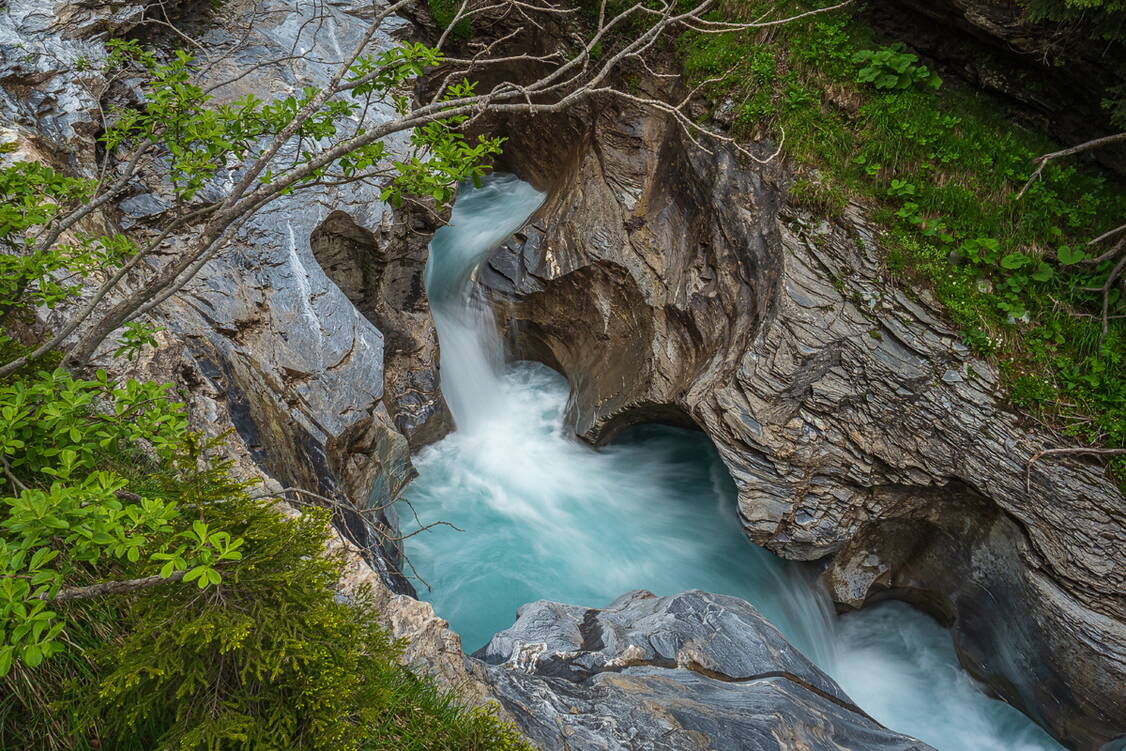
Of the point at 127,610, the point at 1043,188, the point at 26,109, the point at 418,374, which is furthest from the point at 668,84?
the point at 127,610

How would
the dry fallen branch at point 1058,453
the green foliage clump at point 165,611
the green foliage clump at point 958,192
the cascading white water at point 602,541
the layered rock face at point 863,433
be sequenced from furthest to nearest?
1. the cascading white water at point 602,541
2. the green foliage clump at point 958,192
3. the layered rock face at point 863,433
4. the dry fallen branch at point 1058,453
5. the green foliage clump at point 165,611

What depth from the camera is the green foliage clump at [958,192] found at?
6.26 m

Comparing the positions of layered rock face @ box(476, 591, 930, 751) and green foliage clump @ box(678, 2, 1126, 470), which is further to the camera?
green foliage clump @ box(678, 2, 1126, 470)

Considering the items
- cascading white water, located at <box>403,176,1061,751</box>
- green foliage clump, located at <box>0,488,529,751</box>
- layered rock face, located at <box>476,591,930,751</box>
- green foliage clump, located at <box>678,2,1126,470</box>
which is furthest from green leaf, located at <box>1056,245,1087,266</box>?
green foliage clump, located at <box>0,488,529,751</box>

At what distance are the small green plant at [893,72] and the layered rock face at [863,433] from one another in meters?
1.76

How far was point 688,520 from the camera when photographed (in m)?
8.70

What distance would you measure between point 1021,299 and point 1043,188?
1.39 meters

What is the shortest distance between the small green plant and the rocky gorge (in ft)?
5.17

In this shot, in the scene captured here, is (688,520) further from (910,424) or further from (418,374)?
(418,374)

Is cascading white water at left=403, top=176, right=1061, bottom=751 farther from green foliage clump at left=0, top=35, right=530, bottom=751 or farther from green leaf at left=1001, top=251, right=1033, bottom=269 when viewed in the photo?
green foliage clump at left=0, top=35, right=530, bottom=751

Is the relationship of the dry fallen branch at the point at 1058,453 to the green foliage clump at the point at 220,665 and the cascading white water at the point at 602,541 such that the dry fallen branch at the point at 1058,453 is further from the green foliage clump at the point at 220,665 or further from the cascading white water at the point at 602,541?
the green foliage clump at the point at 220,665

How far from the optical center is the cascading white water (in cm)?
732

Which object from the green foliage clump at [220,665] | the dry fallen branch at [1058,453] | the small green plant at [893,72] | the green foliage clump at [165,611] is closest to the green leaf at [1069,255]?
the dry fallen branch at [1058,453]

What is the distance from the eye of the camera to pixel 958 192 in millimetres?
6922
